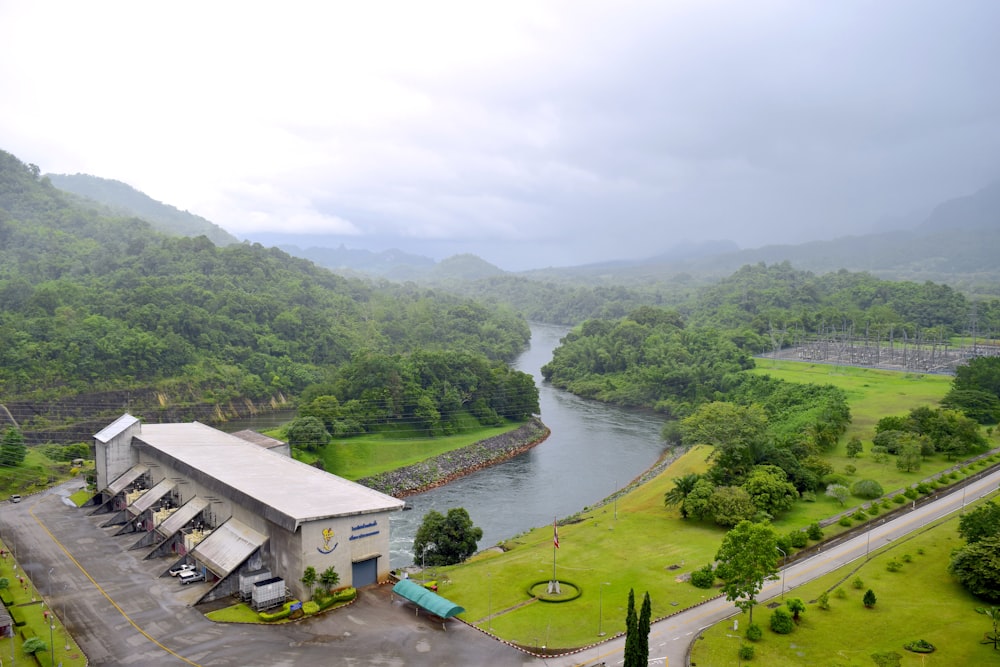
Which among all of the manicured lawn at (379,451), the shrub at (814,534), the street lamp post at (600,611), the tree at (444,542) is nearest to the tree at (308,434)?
the manicured lawn at (379,451)

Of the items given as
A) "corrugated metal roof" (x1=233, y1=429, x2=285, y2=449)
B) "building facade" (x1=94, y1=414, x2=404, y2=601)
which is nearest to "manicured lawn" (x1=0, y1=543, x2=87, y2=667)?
"building facade" (x1=94, y1=414, x2=404, y2=601)

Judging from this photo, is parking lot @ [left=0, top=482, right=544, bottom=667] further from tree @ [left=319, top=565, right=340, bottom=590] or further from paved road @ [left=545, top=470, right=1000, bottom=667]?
paved road @ [left=545, top=470, right=1000, bottom=667]

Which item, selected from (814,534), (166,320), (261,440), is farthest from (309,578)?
(166,320)

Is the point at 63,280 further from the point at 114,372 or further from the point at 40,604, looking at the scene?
the point at 40,604

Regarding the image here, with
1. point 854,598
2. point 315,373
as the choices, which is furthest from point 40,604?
point 315,373

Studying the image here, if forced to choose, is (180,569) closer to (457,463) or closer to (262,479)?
(262,479)

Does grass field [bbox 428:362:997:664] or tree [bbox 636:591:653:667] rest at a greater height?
tree [bbox 636:591:653:667]
